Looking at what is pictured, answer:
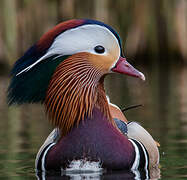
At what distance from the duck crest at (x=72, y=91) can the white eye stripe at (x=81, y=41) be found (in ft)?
0.24

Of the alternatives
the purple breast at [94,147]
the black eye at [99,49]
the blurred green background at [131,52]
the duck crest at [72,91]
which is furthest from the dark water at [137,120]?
the black eye at [99,49]

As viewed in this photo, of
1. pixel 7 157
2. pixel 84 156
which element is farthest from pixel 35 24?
pixel 84 156

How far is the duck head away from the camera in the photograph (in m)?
4.75

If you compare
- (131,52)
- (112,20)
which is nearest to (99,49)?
(112,20)

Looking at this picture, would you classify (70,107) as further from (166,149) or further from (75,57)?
(166,149)

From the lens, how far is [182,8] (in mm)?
13844

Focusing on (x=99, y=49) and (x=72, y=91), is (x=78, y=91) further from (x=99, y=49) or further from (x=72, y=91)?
(x=99, y=49)

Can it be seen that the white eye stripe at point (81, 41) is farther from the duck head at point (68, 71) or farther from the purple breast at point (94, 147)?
the purple breast at point (94, 147)

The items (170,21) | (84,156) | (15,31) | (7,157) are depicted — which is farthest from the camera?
(170,21)

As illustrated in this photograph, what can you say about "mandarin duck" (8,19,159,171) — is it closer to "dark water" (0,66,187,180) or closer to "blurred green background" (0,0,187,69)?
"dark water" (0,66,187,180)

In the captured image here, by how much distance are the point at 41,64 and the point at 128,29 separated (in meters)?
9.90

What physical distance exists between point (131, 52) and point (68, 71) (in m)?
9.93

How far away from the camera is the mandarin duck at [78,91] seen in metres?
4.72

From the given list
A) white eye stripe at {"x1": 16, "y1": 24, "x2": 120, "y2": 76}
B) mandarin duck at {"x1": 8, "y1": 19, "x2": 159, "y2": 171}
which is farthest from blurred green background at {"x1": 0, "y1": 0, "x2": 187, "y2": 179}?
white eye stripe at {"x1": 16, "y1": 24, "x2": 120, "y2": 76}
